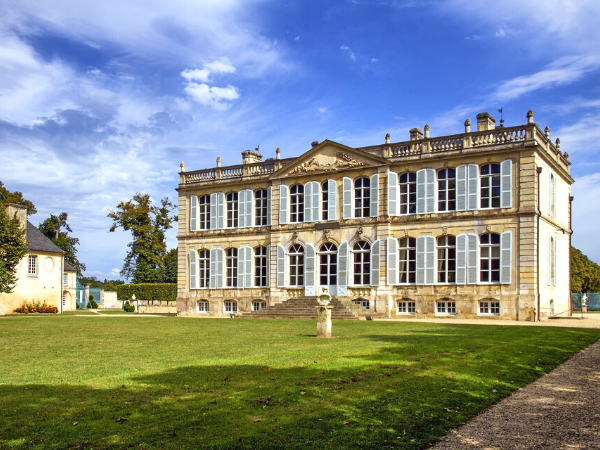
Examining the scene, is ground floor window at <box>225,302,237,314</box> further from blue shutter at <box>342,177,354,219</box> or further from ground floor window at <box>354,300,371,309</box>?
blue shutter at <box>342,177,354,219</box>

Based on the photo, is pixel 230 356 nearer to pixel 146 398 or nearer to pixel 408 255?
pixel 146 398

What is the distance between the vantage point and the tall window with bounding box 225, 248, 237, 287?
3684cm

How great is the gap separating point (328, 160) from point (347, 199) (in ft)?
8.41

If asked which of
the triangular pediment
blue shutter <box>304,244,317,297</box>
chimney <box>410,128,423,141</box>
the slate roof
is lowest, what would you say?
blue shutter <box>304,244,317,297</box>

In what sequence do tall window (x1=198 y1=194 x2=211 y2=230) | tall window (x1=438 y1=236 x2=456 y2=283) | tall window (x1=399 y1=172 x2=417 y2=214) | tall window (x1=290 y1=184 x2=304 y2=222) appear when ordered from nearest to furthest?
tall window (x1=438 y1=236 x2=456 y2=283) → tall window (x1=399 y1=172 x2=417 y2=214) → tall window (x1=290 y1=184 x2=304 y2=222) → tall window (x1=198 y1=194 x2=211 y2=230)

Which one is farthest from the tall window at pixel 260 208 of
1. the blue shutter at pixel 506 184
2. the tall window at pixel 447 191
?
the blue shutter at pixel 506 184

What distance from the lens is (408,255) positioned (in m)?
30.9

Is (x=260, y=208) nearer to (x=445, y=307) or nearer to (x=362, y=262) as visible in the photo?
(x=362, y=262)

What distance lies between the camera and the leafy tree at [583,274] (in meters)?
53.9

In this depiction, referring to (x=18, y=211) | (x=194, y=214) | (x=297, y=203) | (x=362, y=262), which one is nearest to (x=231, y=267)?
(x=194, y=214)

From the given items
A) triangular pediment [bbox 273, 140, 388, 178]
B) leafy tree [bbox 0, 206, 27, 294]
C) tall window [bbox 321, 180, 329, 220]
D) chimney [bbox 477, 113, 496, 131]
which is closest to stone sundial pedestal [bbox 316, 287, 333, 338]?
triangular pediment [bbox 273, 140, 388, 178]

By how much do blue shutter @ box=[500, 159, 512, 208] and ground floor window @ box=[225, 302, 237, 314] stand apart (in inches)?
671

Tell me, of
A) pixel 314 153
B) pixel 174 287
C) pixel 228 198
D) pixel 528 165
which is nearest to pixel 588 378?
pixel 528 165

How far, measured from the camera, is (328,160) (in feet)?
109
